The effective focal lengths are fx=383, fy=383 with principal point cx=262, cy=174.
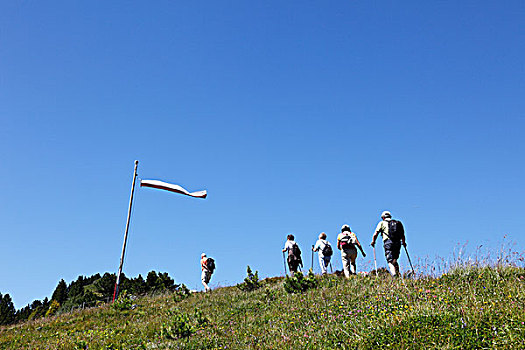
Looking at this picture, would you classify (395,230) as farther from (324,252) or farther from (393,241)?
(324,252)

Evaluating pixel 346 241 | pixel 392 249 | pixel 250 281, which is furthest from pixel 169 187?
pixel 392 249

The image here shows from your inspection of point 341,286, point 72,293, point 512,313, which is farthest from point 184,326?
point 72,293

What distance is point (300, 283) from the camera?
12.6 metres

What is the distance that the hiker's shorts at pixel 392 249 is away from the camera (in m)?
11.9

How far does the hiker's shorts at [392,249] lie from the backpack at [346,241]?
2.42 meters

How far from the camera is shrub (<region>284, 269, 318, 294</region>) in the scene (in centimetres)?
1259

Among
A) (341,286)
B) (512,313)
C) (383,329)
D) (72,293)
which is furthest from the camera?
(72,293)

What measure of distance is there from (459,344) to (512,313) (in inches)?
45.8

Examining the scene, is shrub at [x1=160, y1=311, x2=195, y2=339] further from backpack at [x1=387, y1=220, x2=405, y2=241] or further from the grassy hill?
backpack at [x1=387, y1=220, x2=405, y2=241]

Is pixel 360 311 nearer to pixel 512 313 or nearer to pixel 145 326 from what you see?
pixel 512 313

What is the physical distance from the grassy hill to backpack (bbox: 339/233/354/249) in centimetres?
173

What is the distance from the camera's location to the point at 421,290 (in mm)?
8047

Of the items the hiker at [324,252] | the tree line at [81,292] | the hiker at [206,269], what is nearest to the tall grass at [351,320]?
the hiker at [324,252]

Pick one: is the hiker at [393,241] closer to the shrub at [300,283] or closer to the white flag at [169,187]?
the shrub at [300,283]
